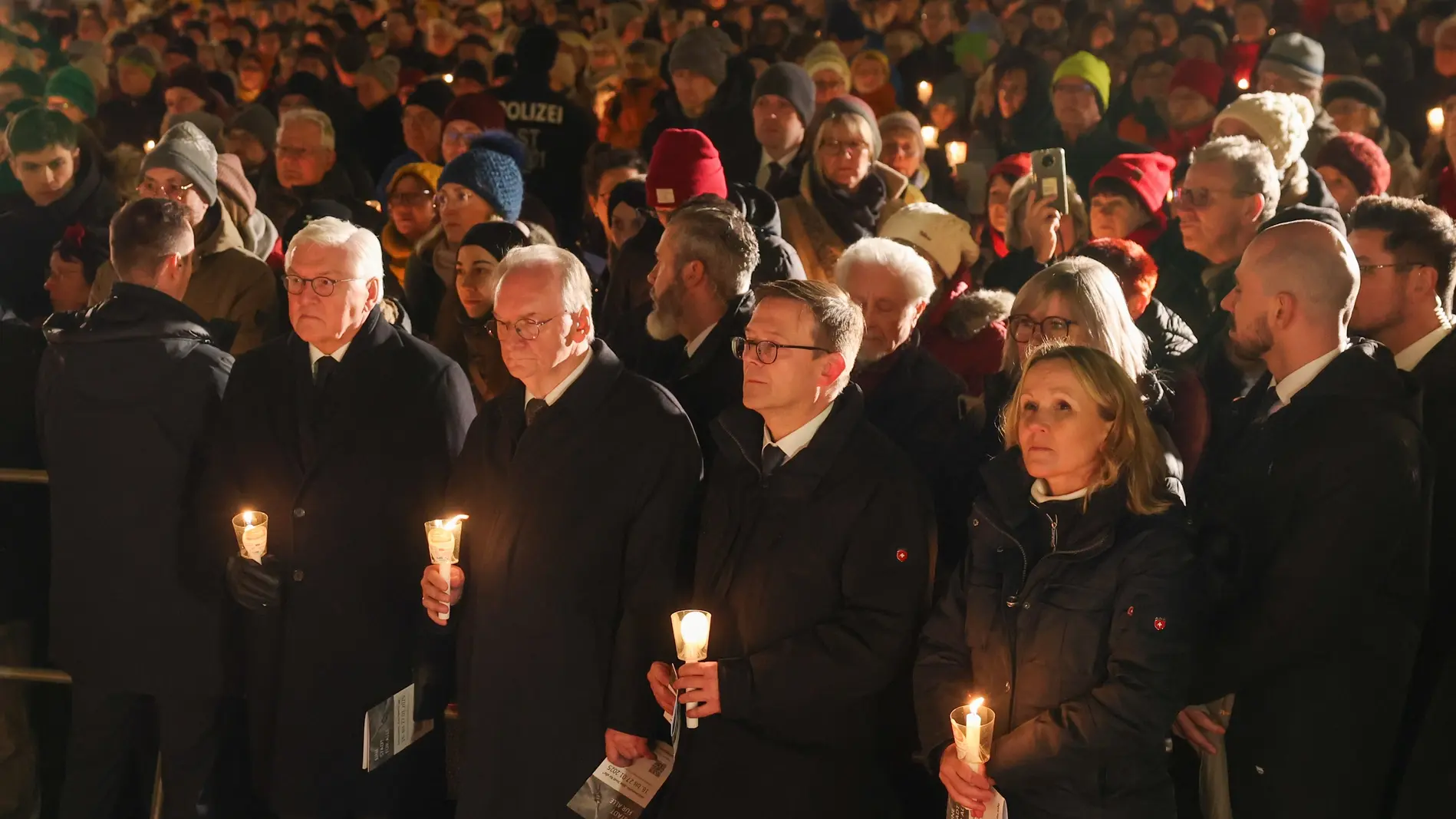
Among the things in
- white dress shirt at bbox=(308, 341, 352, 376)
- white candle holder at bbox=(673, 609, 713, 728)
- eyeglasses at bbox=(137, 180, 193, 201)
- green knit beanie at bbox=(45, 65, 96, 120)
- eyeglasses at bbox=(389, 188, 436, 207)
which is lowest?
white candle holder at bbox=(673, 609, 713, 728)

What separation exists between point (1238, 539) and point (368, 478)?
244cm

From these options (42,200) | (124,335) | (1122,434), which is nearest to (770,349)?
(1122,434)

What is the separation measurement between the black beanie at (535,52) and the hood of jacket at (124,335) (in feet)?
14.1

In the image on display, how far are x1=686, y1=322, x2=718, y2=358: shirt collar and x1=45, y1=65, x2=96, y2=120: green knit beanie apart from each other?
24.5 ft

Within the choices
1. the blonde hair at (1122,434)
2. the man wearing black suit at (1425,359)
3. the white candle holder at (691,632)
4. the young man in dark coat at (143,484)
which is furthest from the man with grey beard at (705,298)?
the man wearing black suit at (1425,359)

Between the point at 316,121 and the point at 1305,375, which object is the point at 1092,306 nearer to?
the point at 1305,375

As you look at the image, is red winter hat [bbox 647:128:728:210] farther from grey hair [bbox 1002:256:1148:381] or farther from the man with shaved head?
the man with shaved head

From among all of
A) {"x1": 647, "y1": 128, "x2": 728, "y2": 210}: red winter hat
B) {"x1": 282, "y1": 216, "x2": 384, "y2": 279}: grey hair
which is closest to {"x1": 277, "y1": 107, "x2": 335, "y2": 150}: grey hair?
{"x1": 647, "y1": 128, "x2": 728, "y2": 210}: red winter hat

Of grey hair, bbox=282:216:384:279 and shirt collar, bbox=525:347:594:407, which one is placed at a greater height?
grey hair, bbox=282:216:384:279

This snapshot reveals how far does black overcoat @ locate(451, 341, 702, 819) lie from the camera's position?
3.67m

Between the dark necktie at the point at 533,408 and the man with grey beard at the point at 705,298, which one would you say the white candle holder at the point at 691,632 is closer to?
the dark necktie at the point at 533,408

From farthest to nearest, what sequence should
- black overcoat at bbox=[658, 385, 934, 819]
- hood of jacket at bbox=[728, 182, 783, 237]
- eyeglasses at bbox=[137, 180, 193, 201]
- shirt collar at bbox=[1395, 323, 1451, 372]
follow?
1. eyeglasses at bbox=[137, 180, 193, 201]
2. hood of jacket at bbox=[728, 182, 783, 237]
3. shirt collar at bbox=[1395, 323, 1451, 372]
4. black overcoat at bbox=[658, 385, 934, 819]

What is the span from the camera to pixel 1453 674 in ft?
11.6

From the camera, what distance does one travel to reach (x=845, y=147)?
20.3ft
